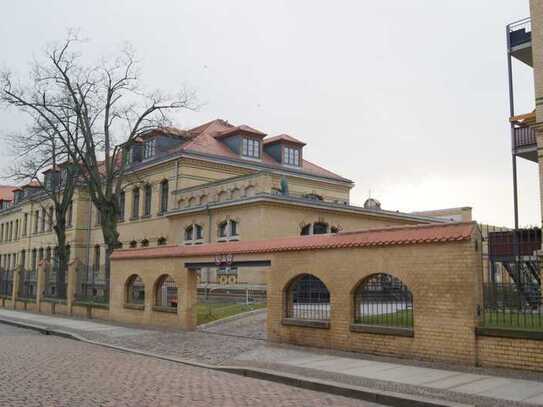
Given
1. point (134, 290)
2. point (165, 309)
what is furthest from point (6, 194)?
point (165, 309)

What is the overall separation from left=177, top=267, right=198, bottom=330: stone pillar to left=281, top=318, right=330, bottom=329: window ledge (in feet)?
15.2

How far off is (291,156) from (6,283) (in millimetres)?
22516

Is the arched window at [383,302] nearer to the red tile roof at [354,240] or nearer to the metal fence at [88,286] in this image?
the red tile roof at [354,240]

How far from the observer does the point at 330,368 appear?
36.9 feet

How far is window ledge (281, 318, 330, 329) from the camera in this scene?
13.7 meters

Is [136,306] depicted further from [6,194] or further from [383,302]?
[6,194]

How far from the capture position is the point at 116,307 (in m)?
22.6

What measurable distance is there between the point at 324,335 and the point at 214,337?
167 inches

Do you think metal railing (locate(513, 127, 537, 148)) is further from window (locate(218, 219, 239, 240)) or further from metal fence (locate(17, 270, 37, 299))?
metal fence (locate(17, 270, 37, 299))

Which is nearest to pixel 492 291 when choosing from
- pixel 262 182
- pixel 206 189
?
pixel 262 182

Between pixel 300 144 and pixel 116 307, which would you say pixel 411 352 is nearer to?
pixel 116 307

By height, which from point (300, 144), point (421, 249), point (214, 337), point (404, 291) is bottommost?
point (214, 337)

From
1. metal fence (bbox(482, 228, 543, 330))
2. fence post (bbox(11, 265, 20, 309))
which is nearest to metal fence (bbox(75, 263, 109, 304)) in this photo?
fence post (bbox(11, 265, 20, 309))

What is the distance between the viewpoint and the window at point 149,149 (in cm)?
4366
